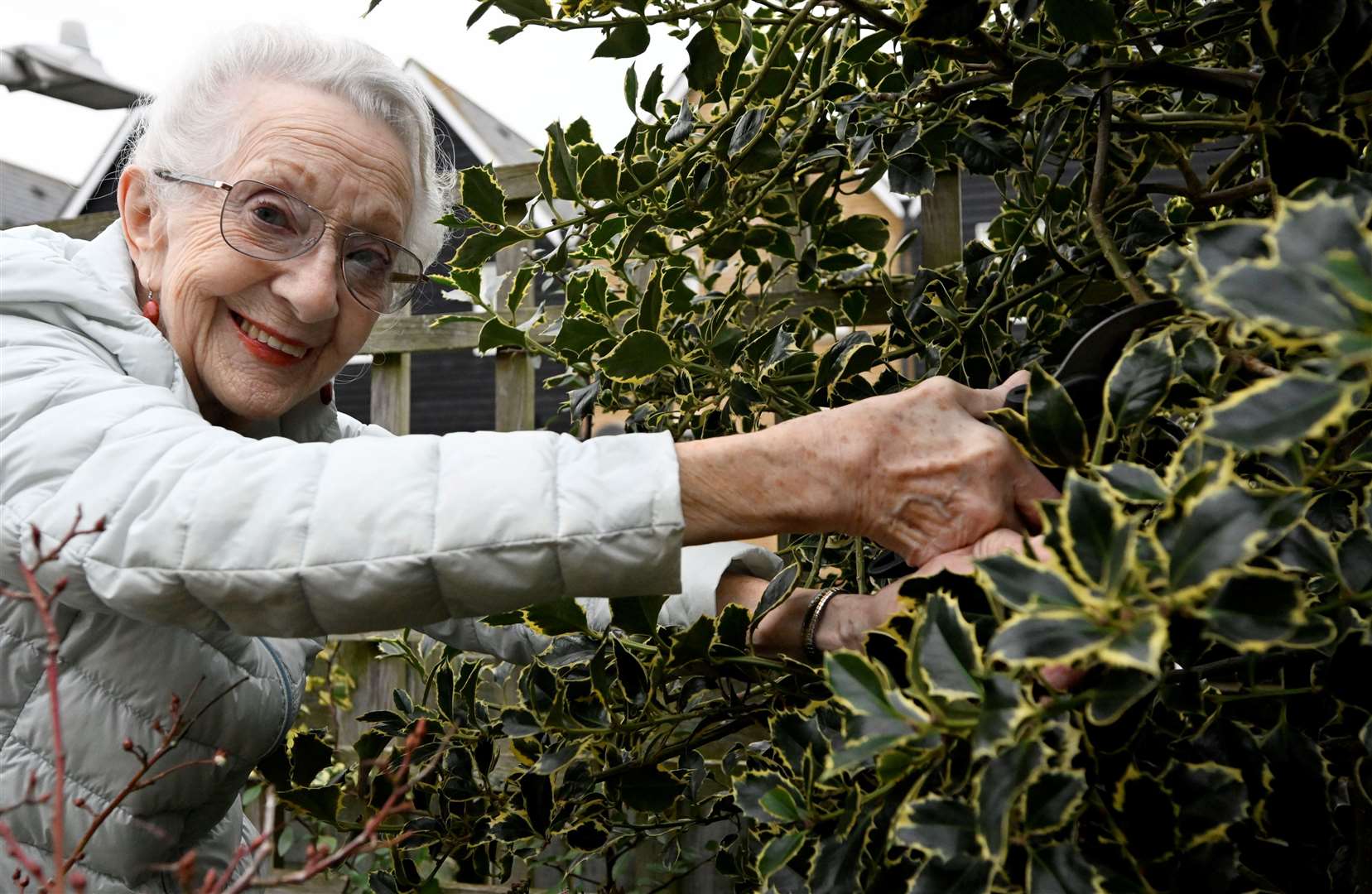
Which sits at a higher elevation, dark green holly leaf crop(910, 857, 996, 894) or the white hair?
the white hair

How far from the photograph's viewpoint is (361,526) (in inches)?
35.3

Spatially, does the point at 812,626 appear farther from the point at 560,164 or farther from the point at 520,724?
the point at 560,164

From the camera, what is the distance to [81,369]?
110cm

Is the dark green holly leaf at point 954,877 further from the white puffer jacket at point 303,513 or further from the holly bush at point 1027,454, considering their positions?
the white puffer jacket at point 303,513

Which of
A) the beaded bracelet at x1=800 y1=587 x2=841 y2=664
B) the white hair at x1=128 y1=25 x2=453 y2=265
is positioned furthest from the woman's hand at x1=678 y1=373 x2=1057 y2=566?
the white hair at x1=128 y1=25 x2=453 y2=265

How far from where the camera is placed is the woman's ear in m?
1.51

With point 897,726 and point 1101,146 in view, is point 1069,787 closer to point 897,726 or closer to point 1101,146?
point 897,726

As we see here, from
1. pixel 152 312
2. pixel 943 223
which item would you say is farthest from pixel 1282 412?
pixel 943 223

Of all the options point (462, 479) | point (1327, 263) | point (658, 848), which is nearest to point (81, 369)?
point (462, 479)

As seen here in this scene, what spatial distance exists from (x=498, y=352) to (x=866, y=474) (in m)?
2.08

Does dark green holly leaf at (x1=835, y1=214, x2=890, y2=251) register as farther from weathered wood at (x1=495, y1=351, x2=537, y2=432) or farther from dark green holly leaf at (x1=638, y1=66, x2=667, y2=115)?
weathered wood at (x1=495, y1=351, x2=537, y2=432)

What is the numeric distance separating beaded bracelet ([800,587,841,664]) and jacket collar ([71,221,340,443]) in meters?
0.76

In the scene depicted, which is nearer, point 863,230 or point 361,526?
point 361,526

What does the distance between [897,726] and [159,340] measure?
1.08 meters
